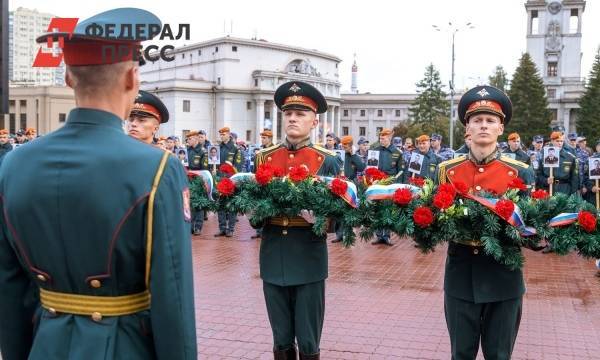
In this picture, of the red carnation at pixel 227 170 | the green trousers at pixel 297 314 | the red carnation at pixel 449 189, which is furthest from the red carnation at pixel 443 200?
the red carnation at pixel 227 170

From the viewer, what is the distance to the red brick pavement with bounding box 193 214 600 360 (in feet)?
19.0

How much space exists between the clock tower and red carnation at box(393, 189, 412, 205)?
79.4 m

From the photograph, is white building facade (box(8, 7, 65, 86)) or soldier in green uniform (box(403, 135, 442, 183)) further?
white building facade (box(8, 7, 65, 86))

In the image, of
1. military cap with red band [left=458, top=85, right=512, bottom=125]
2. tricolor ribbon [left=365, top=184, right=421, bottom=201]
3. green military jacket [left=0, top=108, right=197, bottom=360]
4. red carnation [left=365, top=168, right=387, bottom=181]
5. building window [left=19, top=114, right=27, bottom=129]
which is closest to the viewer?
green military jacket [left=0, top=108, right=197, bottom=360]

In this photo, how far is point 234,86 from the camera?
89.3 meters

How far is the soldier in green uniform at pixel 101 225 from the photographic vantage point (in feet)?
7.13

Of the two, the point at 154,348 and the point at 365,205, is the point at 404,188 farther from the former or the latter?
the point at 154,348

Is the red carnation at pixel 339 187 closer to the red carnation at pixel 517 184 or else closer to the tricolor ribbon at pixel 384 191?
the tricolor ribbon at pixel 384 191

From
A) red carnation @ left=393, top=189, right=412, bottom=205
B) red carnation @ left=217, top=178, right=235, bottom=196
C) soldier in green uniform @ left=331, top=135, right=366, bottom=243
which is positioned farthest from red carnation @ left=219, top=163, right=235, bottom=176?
soldier in green uniform @ left=331, top=135, right=366, bottom=243

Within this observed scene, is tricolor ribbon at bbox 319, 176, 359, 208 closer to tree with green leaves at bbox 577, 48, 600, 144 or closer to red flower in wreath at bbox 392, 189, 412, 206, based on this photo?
red flower in wreath at bbox 392, 189, 412, 206

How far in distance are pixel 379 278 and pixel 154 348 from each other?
7039 millimetres

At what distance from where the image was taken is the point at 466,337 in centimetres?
400

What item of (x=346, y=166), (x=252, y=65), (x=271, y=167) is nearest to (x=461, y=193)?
(x=271, y=167)

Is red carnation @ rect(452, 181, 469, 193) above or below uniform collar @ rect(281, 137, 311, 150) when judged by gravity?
below
